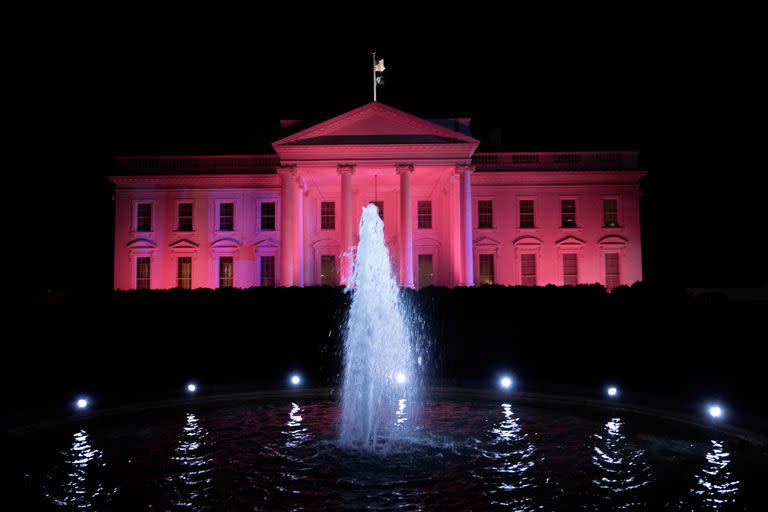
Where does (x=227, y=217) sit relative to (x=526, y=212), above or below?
below

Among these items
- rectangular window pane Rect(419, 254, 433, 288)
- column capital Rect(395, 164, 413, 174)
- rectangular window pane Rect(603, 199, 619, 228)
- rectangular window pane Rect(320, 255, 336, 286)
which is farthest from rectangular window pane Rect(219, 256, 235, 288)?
rectangular window pane Rect(603, 199, 619, 228)

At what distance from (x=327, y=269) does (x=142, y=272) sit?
1166 cm

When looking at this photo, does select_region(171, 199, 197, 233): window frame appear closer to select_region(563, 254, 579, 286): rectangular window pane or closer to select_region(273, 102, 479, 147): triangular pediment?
select_region(273, 102, 479, 147): triangular pediment

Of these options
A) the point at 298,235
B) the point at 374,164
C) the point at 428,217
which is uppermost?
the point at 374,164

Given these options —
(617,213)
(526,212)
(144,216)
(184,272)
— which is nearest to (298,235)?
(184,272)

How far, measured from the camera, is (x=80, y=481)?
26.6 feet

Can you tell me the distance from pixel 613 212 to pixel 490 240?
8197 mm

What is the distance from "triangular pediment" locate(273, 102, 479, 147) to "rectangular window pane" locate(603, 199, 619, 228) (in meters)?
11.2

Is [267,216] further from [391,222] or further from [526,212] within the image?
[526,212]

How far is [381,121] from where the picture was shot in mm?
30016

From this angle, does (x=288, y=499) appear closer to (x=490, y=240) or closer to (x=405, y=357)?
(x=405, y=357)

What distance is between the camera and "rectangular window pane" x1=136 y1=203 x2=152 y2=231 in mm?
34594

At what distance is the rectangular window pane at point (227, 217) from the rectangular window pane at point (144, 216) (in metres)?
4.47

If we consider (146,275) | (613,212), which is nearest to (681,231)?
(613,212)
